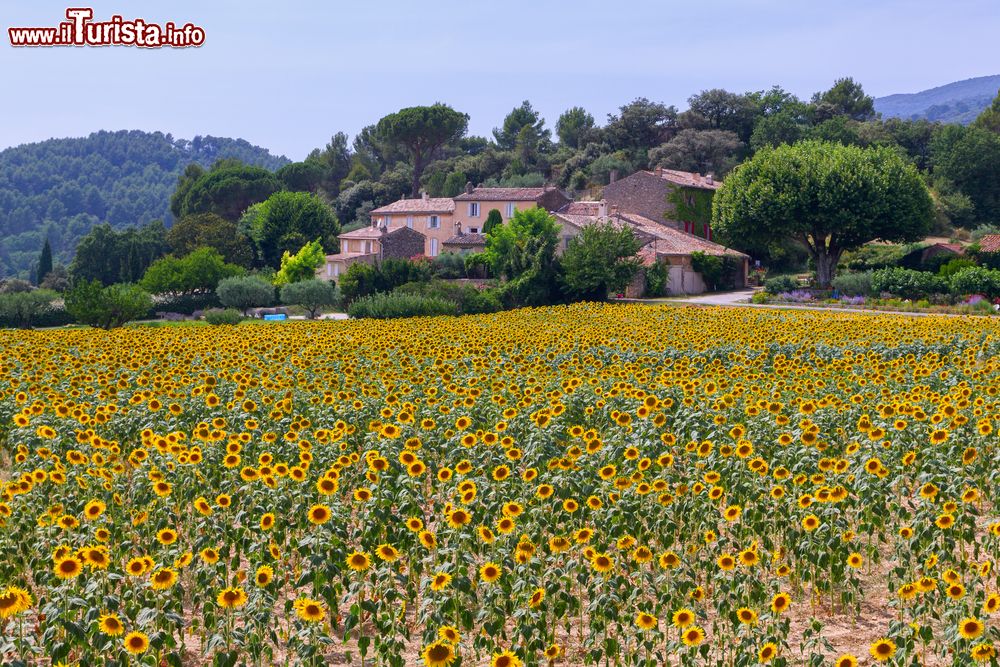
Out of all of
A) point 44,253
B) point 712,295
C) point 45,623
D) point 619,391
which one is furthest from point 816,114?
point 45,623

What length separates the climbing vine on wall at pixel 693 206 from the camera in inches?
3258

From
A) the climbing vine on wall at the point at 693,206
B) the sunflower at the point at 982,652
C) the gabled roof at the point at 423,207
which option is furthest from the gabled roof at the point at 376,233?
the sunflower at the point at 982,652

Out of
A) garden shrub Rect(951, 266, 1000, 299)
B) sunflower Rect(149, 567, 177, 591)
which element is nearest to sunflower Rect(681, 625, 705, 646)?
sunflower Rect(149, 567, 177, 591)

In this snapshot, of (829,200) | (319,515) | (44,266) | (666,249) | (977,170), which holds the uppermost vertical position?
(977,170)

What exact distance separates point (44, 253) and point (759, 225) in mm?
76384

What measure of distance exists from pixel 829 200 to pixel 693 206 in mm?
23149

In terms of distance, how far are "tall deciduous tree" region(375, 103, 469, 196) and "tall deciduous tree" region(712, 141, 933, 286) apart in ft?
190

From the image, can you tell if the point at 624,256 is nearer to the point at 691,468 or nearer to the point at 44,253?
the point at 691,468

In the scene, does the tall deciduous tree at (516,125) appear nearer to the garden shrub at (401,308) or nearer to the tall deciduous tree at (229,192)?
the tall deciduous tree at (229,192)

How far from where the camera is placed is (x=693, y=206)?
83.2 meters

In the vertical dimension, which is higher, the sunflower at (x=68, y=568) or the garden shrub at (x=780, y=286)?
the garden shrub at (x=780, y=286)

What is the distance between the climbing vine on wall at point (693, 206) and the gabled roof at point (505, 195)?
10438 mm

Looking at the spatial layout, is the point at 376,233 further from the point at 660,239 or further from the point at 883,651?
the point at 883,651

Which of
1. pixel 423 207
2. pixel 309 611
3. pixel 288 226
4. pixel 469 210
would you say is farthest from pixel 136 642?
pixel 288 226
